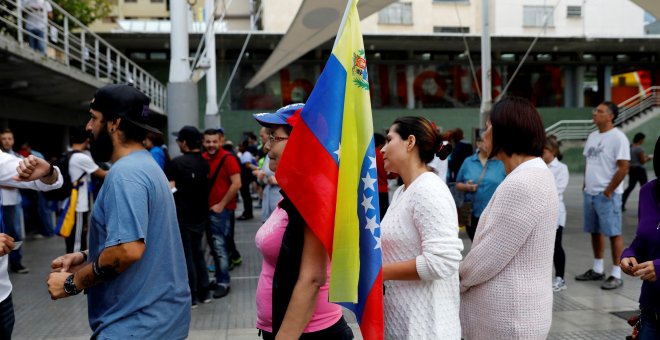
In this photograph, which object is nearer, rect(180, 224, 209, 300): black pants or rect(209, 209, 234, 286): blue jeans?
rect(180, 224, 209, 300): black pants

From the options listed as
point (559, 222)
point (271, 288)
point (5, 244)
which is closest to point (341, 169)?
point (271, 288)

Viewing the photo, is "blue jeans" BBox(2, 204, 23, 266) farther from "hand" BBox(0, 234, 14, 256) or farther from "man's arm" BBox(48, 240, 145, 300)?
"man's arm" BBox(48, 240, 145, 300)

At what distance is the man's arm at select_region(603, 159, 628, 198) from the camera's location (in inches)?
259

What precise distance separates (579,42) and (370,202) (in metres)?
31.8

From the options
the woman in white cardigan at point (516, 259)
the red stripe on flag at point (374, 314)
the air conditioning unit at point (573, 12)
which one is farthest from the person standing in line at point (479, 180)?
the air conditioning unit at point (573, 12)

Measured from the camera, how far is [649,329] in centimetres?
291

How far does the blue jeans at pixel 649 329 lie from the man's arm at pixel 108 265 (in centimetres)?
242

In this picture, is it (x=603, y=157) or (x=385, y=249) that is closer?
(x=385, y=249)

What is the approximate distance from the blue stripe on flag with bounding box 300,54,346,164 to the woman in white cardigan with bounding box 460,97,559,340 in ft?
2.98

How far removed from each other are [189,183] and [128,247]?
404 cm

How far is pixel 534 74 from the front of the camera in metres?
33.8

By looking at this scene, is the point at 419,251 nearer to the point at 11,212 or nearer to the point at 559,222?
the point at 559,222

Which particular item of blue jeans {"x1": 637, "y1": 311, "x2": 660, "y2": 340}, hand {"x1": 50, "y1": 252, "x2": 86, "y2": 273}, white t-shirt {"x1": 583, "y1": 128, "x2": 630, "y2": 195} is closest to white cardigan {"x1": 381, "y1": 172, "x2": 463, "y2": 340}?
blue jeans {"x1": 637, "y1": 311, "x2": 660, "y2": 340}

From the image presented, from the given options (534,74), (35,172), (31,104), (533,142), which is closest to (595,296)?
(533,142)
